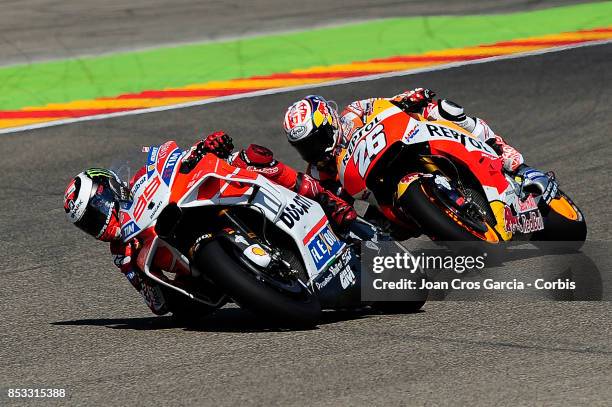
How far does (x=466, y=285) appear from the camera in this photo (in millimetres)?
7316

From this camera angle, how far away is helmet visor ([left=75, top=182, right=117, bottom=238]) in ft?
22.6

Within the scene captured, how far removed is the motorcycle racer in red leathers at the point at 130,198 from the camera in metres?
6.89

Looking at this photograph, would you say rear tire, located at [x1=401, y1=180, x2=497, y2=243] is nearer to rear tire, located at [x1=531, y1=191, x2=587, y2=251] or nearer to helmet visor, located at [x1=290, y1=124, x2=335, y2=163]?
helmet visor, located at [x1=290, y1=124, x2=335, y2=163]

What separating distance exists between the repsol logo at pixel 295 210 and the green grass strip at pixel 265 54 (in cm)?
784

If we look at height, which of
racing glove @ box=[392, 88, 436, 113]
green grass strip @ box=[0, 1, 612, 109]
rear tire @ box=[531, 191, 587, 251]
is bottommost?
green grass strip @ box=[0, 1, 612, 109]

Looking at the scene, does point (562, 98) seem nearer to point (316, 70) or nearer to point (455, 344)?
point (316, 70)

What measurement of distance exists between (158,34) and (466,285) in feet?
36.1

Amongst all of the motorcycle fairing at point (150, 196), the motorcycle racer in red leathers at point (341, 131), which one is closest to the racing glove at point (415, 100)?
the motorcycle racer in red leathers at point (341, 131)

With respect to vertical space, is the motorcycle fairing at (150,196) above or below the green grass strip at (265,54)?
above

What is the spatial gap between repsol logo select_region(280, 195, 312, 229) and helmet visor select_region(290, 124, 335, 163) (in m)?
0.60

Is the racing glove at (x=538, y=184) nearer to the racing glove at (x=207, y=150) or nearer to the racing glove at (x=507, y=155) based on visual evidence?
the racing glove at (x=507, y=155)

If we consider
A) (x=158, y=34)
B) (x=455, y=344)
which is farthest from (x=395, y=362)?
(x=158, y=34)

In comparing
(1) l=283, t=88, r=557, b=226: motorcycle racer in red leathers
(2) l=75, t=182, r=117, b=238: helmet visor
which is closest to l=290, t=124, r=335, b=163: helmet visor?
(1) l=283, t=88, r=557, b=226: motorcycle racer in red leathers

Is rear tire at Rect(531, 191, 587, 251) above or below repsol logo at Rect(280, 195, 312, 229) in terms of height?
below
